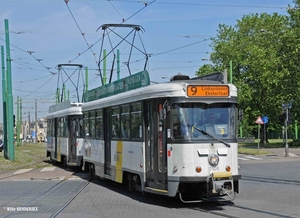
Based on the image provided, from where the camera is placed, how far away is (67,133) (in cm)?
2394

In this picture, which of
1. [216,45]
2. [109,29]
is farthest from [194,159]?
[216,45]

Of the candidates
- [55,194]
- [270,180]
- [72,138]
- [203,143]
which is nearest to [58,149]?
[72,138]

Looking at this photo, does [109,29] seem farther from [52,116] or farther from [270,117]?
[270,117]

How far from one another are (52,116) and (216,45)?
33.5 metres

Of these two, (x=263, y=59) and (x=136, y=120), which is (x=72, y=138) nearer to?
(x=136, y=120)

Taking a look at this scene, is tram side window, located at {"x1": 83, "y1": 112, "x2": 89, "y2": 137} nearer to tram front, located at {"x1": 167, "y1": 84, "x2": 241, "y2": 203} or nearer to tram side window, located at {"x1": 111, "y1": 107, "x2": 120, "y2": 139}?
tram side window, located at {"x1": 111, "y1": 107, "x2": 120, "y2": 139}

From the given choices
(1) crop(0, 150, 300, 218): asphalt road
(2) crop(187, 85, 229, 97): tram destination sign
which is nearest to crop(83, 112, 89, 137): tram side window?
(1) crop(0, 150, 300, 218): asphalt road

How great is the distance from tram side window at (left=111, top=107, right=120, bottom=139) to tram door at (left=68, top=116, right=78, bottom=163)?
7.42 meters

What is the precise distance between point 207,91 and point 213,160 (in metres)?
1.54

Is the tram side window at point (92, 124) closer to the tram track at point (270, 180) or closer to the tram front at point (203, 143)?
the tram track at point (270, 180)

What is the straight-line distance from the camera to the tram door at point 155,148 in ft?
39.3

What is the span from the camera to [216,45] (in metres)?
58.3

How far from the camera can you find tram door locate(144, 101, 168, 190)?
12.0 m

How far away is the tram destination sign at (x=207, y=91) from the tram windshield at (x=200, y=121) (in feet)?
0.73
